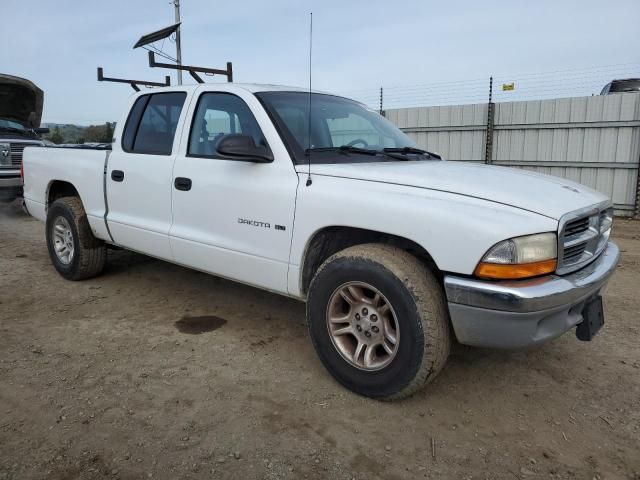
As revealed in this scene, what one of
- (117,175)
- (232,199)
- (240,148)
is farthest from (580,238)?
(117,175)

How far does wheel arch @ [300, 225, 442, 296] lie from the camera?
280cm

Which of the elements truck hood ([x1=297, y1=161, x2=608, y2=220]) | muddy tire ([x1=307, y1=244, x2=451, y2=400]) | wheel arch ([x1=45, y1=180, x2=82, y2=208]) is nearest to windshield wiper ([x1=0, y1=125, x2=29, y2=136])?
wheel arch ([x1=45, y1=180, x2=82, y2=208])

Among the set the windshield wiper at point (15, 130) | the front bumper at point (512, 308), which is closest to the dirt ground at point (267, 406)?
the front bumper at point (512, 308)

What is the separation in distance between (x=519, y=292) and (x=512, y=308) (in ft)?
0.26

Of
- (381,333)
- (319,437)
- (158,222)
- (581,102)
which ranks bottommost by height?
(319,437)

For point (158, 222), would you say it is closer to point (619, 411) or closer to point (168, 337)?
point (168, 337)

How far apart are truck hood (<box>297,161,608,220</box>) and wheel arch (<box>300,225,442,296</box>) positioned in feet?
1.04

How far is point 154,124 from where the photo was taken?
4199 millimetres

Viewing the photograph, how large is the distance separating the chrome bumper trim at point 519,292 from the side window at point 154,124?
250cm

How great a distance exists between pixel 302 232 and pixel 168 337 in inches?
55.9

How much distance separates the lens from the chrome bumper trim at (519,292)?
91.7 inches

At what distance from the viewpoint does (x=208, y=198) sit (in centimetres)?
352

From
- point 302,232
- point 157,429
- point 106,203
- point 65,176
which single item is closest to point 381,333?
point 302,232

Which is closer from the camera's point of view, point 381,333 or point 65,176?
point 381,333
